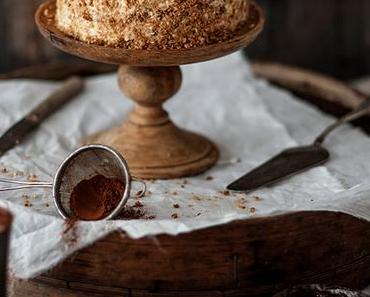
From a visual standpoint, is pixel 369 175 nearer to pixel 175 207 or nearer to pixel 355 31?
pixel 175 207

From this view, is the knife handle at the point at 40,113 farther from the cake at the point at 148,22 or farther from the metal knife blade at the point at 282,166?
the metal knife blade at the point at 282,166

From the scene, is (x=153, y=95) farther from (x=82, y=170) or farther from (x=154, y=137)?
(x=82, y=170)

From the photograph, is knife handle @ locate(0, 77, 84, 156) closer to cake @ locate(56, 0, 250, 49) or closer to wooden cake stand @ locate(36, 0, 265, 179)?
wooden cake stand @ locate(36, 0, 265, 179)

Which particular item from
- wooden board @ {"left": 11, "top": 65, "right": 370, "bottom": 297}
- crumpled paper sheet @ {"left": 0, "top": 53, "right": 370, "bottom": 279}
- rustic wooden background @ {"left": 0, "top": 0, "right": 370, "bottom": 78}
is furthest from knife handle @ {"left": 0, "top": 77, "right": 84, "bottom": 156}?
rustic wooden background @ {"left": 0, "top": 0, "right": 370, "bottom": 78}

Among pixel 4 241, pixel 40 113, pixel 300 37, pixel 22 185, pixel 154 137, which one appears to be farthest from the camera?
pixel 300 37

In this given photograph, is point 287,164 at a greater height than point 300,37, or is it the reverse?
point 287,164

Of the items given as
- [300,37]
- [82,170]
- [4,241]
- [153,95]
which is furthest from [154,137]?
[300,37]

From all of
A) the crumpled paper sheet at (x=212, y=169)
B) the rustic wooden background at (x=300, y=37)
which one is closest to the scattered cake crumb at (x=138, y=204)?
the crumpled paper sheet at (x=212, y=169)

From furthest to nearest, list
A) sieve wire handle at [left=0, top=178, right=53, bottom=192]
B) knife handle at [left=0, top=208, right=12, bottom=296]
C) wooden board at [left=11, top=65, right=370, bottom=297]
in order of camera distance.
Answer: sieve wire handle at [left=0, top=178, right=53, bottom=192]
wooden board at [left=11, top=65, right=370, bottom=297]
knife handle at [left=0, top=208, right=12, bottom=296]
